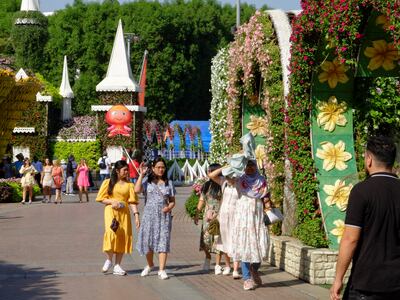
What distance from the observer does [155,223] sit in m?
11.6

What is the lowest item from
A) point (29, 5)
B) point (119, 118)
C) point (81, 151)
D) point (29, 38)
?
point (81, 151)

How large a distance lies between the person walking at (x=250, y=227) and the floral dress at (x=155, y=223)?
1.13 metres

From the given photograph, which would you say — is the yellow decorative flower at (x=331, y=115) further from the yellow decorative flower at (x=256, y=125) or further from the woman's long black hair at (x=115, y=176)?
the yellow decorative flower at (x=256, y=125)

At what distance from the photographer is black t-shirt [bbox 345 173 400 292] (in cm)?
532

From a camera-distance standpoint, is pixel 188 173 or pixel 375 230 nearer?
pixel 375 230

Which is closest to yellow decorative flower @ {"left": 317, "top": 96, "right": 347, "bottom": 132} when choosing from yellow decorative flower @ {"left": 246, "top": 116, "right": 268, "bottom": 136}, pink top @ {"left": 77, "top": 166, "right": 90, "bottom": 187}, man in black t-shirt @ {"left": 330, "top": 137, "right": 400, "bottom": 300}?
yellow decorative flower @ {"left": 246, "top": 116, "right": 268, "bottom": 136}

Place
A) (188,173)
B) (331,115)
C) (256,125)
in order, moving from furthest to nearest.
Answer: (188,173) < (256,125) < (331,115)

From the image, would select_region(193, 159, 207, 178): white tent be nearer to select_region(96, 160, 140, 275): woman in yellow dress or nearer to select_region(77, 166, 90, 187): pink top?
select_region(77, 166, 90, 187): pink top

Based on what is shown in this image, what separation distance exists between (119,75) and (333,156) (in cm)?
3364

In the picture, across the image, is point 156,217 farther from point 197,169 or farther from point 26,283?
point 197,169

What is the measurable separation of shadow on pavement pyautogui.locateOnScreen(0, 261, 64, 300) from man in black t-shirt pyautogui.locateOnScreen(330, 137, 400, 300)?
515cm

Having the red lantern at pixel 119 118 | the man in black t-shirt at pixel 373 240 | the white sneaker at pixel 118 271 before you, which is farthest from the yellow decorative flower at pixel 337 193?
the red lantern at pixel 119 118

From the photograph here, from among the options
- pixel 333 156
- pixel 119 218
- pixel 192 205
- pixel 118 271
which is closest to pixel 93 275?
pixel 118 271

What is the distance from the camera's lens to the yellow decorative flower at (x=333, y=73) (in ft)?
37.6
